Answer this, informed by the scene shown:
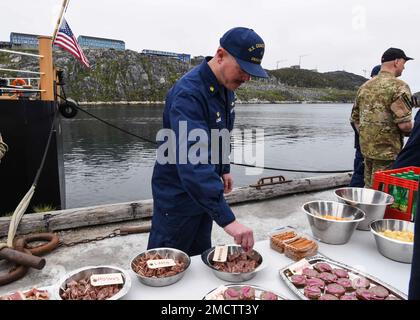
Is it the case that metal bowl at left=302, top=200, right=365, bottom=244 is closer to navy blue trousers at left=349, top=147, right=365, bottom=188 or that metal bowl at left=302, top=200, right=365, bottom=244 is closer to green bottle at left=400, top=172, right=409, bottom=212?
green bottle at left=400, top=172, right=409, bottom=212

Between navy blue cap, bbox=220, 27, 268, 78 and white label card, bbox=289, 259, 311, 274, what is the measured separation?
4.39ft

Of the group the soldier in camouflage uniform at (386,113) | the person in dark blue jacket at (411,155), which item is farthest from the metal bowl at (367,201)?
the soldier in camouflage uniform at (386,113)

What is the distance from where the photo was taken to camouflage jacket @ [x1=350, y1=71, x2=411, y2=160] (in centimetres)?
488

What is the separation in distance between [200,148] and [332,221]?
1.16 m

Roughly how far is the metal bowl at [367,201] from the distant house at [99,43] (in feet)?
343

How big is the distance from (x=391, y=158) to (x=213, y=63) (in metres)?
3.90

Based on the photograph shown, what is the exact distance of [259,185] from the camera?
716 centimetres

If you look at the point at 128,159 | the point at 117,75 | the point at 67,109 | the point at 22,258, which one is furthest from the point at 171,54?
the point at 22,258

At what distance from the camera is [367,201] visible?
308 centimetres

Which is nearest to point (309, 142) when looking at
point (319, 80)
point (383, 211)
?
point (383, 211)

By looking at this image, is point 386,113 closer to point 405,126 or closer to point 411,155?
point 405,126

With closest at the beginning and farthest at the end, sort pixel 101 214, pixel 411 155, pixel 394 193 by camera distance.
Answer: pixel 394 193 → pixel 411 155 → pixel 101 214

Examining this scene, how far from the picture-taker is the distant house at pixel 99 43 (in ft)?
323

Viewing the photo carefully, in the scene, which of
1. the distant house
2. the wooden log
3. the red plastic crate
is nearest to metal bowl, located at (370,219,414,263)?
the red plastic crate
